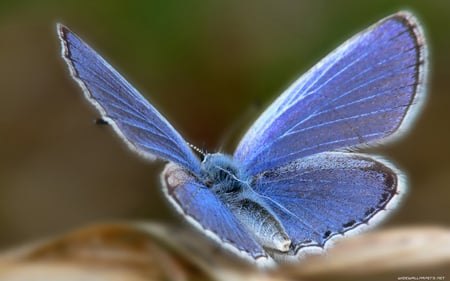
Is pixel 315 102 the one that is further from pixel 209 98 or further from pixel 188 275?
pixel 209 98

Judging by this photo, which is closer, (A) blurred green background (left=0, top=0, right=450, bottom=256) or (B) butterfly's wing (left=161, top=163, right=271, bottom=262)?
(B) butterfly's wing (left=161, top=163, right=271, bottom=262)

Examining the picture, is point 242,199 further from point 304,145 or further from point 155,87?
A: point 155,87

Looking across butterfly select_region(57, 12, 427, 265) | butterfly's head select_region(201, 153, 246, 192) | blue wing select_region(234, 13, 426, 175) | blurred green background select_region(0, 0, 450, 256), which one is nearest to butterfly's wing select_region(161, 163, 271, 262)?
butterfly select_region(57, 12, 427, 265)

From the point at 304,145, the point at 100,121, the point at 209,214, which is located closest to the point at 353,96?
the point at 304,145

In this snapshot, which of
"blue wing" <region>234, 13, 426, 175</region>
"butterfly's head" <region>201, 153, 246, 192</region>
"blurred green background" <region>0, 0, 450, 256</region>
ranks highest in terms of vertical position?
"blurred green background" <region>0, 0, 450, 256</region>

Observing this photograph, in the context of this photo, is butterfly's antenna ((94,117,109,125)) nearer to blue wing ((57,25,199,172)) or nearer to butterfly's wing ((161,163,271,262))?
blue wing ((57,25,199,172))

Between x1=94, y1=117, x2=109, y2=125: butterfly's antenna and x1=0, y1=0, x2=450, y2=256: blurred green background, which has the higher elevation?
x1=0, y1=0, x2=450, y2=256: blurred green background

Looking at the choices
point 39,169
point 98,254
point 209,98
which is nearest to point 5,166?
point 39,169
